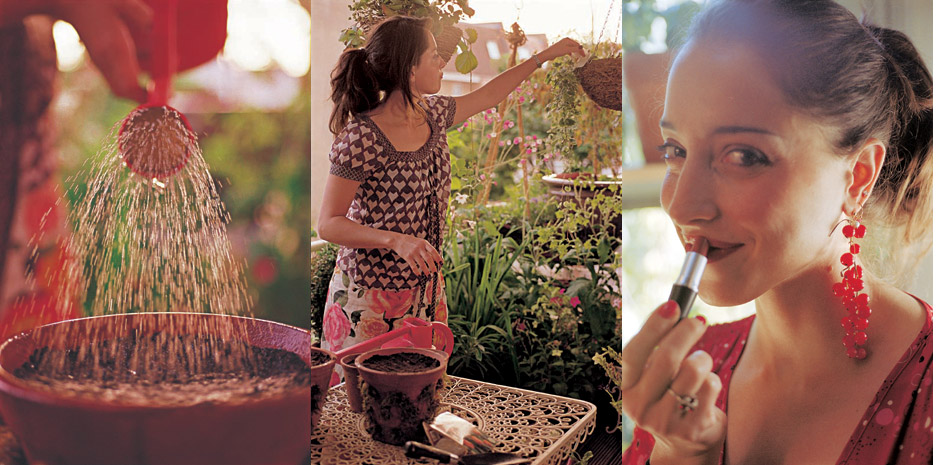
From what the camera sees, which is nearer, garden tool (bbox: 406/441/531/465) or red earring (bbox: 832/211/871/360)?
garden tool (bbox: 406/441/531/465)

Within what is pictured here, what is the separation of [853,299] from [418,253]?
90 cm

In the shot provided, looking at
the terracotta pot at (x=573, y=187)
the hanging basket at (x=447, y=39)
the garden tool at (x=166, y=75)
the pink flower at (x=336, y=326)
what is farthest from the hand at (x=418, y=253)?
the terracotta pot at (x=573, y=187)

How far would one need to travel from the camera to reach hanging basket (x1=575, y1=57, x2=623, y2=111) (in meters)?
2.15

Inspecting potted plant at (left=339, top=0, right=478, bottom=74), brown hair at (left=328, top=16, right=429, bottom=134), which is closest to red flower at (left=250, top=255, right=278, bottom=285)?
brown hair at (left=328, top=16, right=429, bottom=134)

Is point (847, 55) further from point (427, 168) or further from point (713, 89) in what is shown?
point (427, 168)

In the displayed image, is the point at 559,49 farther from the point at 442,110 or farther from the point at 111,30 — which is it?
the point at 111,30

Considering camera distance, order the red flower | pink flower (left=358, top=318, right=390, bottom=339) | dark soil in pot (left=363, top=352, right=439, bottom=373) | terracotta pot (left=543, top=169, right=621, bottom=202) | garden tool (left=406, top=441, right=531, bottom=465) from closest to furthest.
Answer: the red flower → garden tool (left=406, top=441, right=531, bottom=465) → dark soil in pot (left=363, top=352, right=439, bottom=373) → pink flower (left=358, top=318, right=390, bottom=339) → terracotta pot (left=543, top=169, right=621, bottom=202)

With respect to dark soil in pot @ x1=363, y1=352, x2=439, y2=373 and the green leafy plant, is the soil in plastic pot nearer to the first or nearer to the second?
dark soil in pot @ x1=363, y1=352, x2=439, y2=373

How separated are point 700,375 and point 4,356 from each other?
1087 mm

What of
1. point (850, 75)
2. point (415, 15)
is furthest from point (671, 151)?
point (415, 15)

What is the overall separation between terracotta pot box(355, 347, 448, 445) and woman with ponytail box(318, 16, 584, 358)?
1.78 feet

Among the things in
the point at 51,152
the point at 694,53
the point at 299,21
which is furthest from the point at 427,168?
the point at 51,152

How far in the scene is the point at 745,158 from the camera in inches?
49.2

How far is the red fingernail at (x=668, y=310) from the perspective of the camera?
1330 mm
